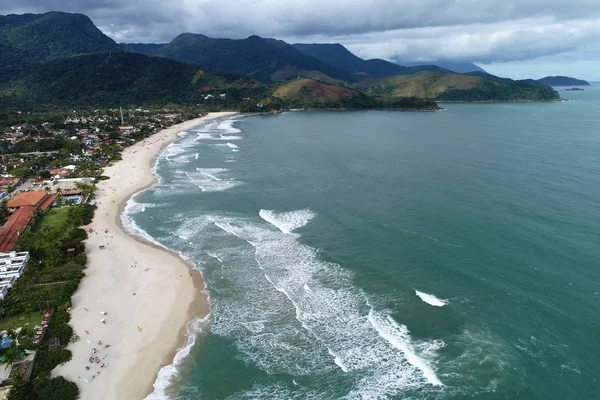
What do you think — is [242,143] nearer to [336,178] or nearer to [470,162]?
[336,178]

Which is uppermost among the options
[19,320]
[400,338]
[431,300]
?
[431,300]

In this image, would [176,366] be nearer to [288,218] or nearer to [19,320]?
[19,320]

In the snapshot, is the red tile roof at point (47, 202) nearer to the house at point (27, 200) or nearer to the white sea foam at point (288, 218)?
the house at point (27, 200)

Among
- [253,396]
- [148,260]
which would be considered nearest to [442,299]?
[253,396]

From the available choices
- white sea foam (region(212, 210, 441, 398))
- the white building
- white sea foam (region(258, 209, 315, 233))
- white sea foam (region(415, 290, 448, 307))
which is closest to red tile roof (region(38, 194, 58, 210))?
the white building

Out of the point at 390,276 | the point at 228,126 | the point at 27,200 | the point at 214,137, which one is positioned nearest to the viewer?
the point at 390,276

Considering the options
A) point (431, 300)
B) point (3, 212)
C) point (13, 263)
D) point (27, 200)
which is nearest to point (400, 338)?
point (431, 300)

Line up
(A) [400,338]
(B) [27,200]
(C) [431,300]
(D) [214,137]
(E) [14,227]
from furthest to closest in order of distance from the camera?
1. (D) [214,137]
2. (B) [27,200]
3. (E) [14,227]
4. (C) [431,300]
5. (A) [400,338]
